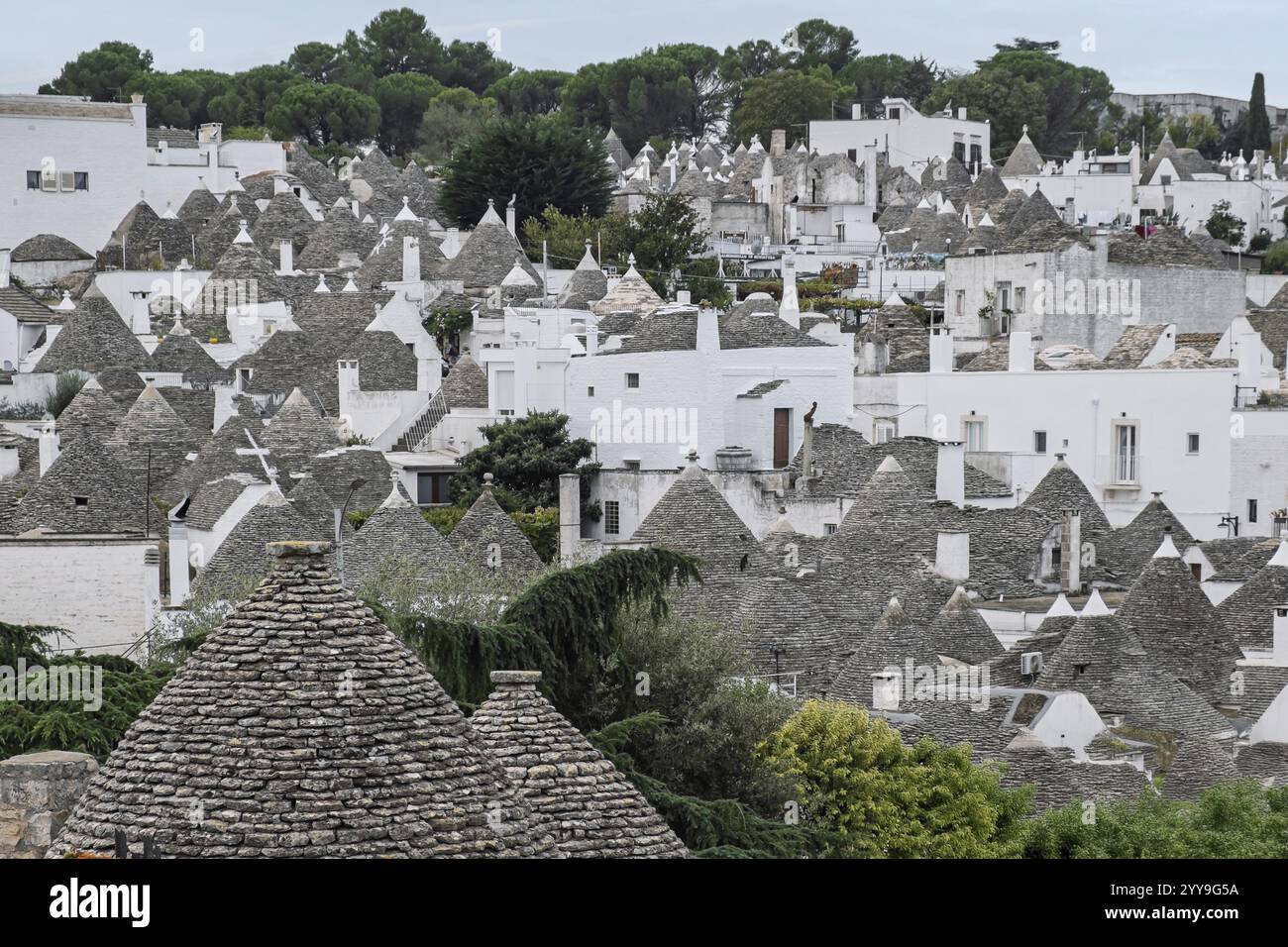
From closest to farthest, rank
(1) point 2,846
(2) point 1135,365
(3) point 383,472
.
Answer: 1. (1) point 2,846
2. (3) point 383,472
3. (2) point 1135,365

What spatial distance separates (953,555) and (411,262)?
2882cm

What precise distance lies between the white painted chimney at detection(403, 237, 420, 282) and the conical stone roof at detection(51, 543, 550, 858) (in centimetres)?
6047

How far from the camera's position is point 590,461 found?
2315 inches

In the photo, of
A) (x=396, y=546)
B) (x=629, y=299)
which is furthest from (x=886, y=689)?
(x=629, y=299)

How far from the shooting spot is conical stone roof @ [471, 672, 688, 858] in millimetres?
15586

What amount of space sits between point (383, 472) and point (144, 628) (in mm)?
15365

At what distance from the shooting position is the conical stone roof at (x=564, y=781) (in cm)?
1559

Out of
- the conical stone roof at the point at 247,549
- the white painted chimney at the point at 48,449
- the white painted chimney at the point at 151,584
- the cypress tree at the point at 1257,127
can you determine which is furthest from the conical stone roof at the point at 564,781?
the cypress tree at the point at 1257,127

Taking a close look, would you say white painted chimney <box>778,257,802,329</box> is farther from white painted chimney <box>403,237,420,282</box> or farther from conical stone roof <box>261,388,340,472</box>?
conical stone roof <box>261,388,340,472</box>

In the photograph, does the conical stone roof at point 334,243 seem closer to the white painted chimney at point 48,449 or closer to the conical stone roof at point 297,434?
the conical stone roof at point 297,434

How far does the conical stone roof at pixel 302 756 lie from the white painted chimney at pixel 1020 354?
162ft
